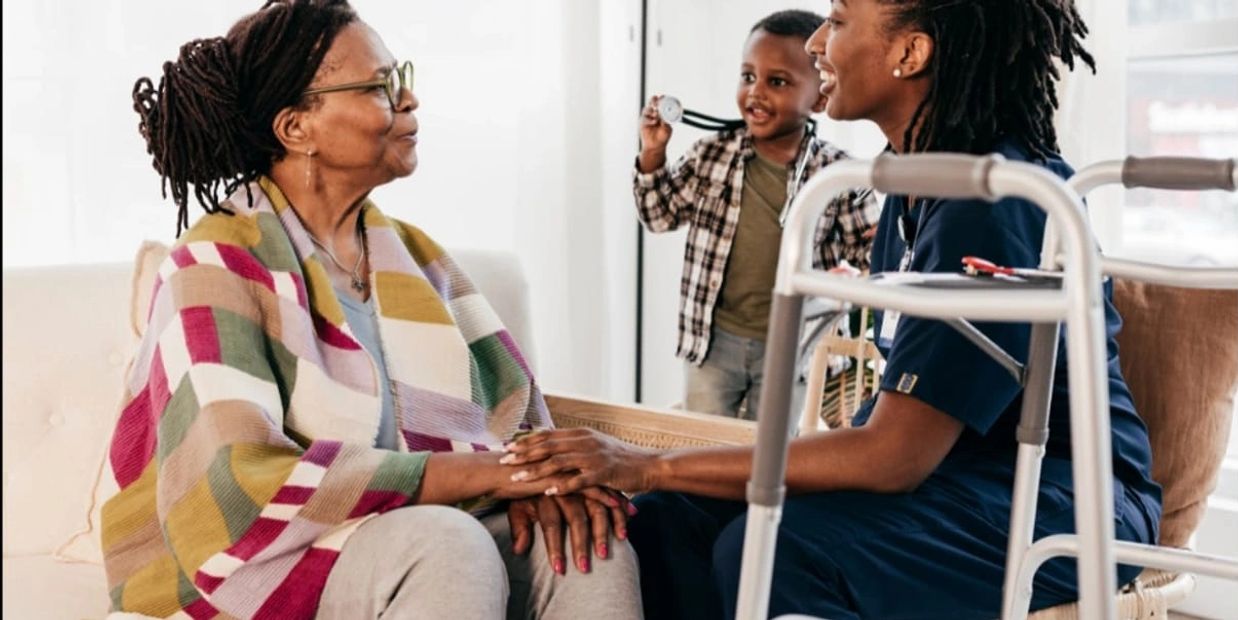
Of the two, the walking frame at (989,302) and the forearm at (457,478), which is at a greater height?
the walking frame at (989,302)

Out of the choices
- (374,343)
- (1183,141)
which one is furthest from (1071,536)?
(1183,141)

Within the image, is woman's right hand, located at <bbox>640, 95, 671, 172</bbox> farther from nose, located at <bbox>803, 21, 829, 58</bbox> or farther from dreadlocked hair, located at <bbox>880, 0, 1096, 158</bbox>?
dreadlocked hair, located at <bbox>880, 0, 1096, 158</bbox>

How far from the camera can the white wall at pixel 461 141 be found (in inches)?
93.6

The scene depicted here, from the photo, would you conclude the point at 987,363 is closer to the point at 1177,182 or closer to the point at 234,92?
the point at 1177,182

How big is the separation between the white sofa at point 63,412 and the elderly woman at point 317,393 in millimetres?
235

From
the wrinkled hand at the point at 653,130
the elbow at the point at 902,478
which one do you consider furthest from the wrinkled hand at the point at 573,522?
the wrinkled hand at the point at 653,130

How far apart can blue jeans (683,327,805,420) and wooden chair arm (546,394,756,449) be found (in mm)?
936

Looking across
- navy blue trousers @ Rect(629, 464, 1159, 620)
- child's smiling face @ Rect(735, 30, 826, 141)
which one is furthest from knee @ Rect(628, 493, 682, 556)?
child's smiling face @ Rect(735, 30, 826, 141)

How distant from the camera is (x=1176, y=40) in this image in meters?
3.05

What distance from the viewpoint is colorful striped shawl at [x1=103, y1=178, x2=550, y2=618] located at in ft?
4.99

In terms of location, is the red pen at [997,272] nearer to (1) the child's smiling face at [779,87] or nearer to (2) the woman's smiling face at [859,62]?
(2) the woman's smiling face at [859,62]

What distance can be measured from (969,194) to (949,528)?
0.60 m

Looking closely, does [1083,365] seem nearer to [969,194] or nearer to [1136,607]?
[969,194]

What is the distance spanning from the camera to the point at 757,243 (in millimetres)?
2980
